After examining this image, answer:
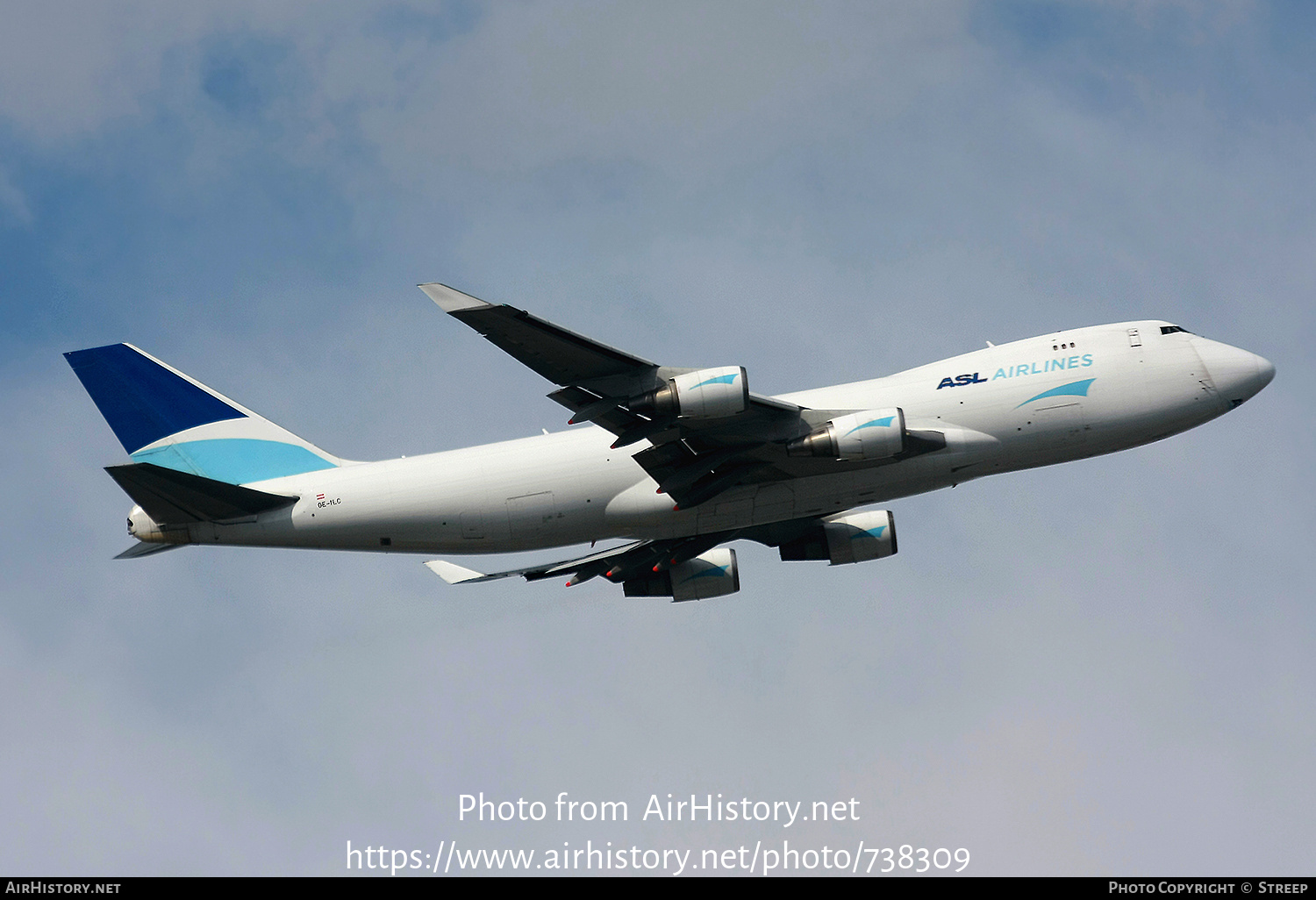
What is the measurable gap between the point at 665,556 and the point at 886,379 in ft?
32.4

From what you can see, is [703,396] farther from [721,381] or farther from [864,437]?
[864,437]

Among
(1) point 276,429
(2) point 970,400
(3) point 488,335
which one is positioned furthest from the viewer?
(1) point 276,429

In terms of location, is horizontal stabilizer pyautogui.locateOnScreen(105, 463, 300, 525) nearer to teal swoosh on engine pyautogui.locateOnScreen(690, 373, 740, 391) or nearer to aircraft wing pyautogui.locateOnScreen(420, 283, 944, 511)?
aircraft wing pyautogui.locateOnScreen(420, 283, 944, 511)

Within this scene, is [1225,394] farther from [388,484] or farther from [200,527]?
[200,527]

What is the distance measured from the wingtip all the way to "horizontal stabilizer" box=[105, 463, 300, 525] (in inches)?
393

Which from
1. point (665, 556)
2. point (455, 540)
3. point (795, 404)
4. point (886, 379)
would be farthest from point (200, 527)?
point (886, 379)

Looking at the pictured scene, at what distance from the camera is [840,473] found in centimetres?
3331

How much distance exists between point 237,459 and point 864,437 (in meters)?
19.6

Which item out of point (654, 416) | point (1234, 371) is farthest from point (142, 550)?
point (1234, 371)

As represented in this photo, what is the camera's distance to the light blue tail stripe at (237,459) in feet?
121

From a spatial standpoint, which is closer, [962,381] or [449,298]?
[449,298]

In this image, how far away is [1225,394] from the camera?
113ft

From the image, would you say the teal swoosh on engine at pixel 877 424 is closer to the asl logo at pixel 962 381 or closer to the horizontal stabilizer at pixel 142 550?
the asl logo at pixel 962 381

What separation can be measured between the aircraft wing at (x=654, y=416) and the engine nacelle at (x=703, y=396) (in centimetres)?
9
